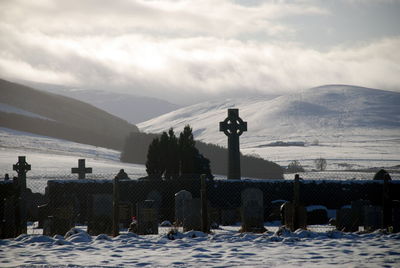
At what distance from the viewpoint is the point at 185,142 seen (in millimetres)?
38406

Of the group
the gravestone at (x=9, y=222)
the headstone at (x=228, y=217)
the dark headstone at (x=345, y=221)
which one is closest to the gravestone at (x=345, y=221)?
the dark headstone at (x=345, y=221)

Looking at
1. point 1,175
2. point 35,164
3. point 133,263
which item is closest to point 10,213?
point 133,263

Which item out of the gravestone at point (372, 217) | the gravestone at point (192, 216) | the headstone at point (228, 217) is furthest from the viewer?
the headstone at point (228, 217)

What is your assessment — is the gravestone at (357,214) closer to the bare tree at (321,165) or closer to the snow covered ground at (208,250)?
the snow covered ground at (208,250)

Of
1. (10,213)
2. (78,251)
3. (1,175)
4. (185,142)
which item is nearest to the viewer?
(78,251)

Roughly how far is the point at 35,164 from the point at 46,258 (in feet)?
176

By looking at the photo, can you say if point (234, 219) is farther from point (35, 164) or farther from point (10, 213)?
point (35, 164)

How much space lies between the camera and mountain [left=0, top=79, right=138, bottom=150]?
105m

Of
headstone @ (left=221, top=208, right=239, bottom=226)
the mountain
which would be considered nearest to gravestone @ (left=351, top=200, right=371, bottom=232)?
headstone @ (left=221, top=208, right=239, bottom=226)

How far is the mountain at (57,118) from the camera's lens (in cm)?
10531

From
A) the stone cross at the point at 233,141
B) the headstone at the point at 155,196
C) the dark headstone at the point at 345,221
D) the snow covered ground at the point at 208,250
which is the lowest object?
the snow covered ground at the point at 208,250

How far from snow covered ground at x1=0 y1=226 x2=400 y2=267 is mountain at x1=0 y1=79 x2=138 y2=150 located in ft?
281

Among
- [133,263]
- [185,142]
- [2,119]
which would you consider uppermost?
[2,119]

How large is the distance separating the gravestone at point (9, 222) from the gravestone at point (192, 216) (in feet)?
15.0
